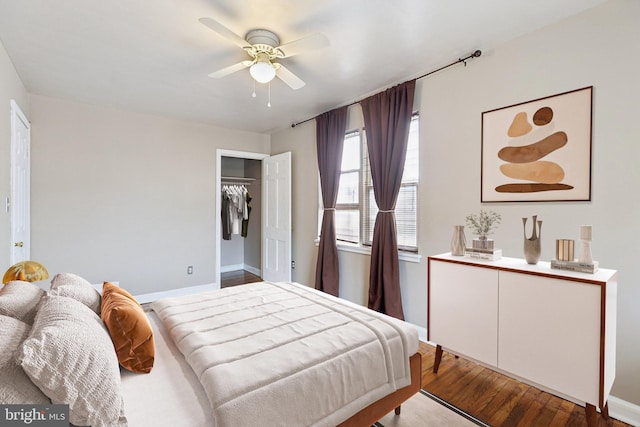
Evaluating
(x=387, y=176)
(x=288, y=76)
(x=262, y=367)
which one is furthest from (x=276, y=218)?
(x=262, y=367)

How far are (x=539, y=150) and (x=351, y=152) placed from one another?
6.45 ft

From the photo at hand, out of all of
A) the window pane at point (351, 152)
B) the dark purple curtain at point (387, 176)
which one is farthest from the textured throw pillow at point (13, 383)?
the window pane at point (351, 152)

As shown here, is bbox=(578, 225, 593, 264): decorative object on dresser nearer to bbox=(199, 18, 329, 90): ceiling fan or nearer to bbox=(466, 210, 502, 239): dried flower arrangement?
bbox=(466, 210, 502, 239): dried flower arrangement

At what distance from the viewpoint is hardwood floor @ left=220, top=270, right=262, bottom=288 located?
16.7 feet

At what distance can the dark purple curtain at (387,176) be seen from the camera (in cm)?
297

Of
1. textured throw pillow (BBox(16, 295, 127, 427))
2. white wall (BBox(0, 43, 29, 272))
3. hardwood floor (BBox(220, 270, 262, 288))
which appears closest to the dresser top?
textured throw pillow (BBox(16, 295, 127, 427))

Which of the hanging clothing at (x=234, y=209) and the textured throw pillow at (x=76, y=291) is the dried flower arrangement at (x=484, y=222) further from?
the hanging clothing at (x=234, y=209)

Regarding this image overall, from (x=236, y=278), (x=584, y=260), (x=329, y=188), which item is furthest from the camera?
(x=236, y=278)

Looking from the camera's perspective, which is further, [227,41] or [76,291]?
[227,41]

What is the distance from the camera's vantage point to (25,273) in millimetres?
1781

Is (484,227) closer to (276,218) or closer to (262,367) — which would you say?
(262,367)

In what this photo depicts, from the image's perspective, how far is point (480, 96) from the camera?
251cm

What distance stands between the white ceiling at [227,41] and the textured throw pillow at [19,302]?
1.73 m

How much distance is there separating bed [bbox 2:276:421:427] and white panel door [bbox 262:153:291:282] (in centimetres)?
256
